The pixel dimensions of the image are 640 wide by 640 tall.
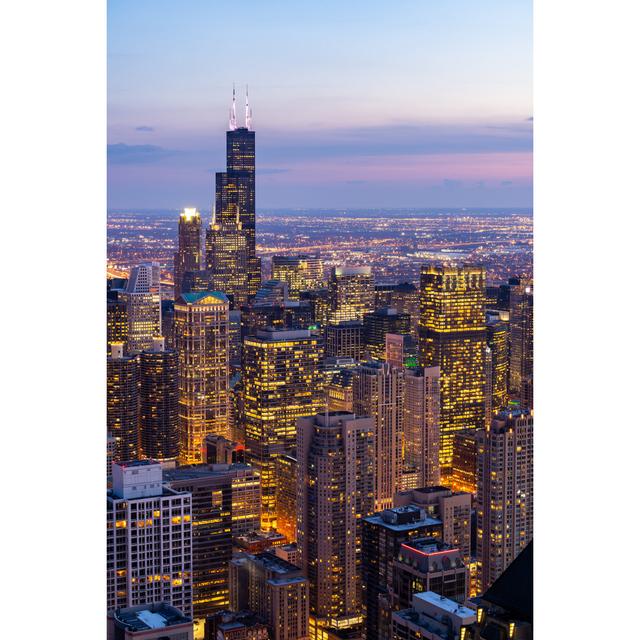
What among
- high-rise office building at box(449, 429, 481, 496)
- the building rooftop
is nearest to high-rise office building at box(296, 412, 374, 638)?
high-rise office building at box(449, 429, 481, 496)

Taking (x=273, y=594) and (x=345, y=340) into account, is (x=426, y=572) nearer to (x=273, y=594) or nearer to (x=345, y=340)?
(x=273, y=594)

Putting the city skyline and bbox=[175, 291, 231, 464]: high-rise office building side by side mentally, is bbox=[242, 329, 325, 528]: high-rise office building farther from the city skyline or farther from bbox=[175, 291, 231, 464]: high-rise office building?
the city skyline

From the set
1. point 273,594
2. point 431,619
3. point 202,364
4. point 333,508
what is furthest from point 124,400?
point 431,619

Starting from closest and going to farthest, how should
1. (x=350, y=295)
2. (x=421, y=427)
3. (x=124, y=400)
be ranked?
1. (x=124, y=400)
2. (x=421, y=427)
3. (x=350, y=295)

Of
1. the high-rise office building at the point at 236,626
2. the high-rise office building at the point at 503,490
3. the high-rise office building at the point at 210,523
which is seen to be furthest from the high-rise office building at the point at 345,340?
the high-rise office building at the point at 236,626

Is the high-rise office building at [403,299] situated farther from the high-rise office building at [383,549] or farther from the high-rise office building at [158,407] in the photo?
the high-rise office building at [383,549]
